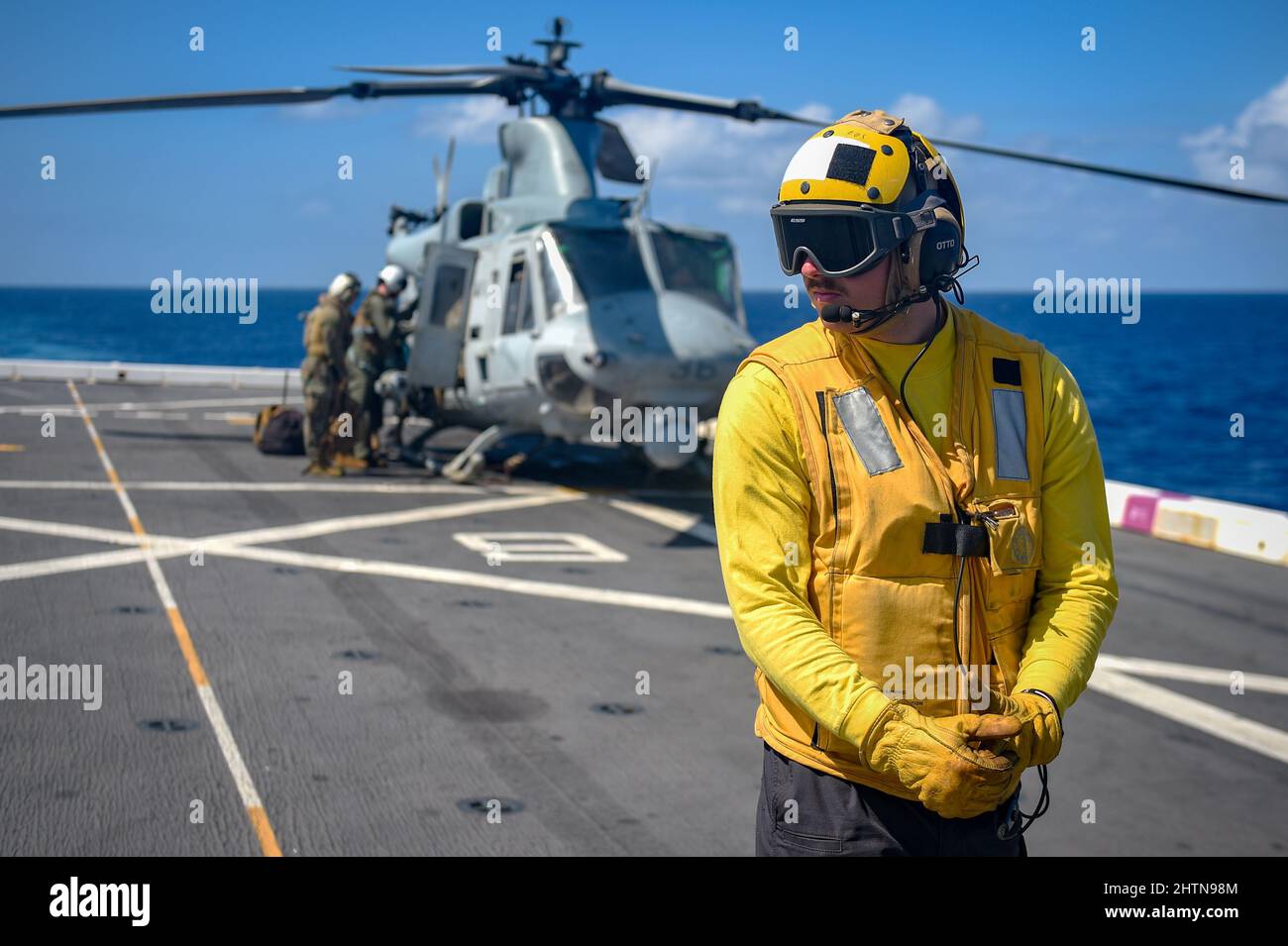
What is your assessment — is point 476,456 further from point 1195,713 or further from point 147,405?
point 147,405

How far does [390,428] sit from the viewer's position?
17.5 m

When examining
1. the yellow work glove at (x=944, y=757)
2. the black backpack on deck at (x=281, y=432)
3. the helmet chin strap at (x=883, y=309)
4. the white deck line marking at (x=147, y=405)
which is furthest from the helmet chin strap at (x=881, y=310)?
the white deck line marking at (x=147, y=405)

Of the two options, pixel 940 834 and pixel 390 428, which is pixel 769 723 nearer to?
pixel 940 834

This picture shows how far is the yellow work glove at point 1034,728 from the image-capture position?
→ 2357mm

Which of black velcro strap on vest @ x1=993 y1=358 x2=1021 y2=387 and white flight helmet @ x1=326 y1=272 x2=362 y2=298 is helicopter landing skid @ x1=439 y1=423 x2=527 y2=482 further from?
black velcro strap on vest @ x1=993 y1=358 x2=1021 y2=387

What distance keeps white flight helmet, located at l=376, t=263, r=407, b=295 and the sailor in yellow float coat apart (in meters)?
13.5

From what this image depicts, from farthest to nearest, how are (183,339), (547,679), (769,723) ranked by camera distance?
1. (183,339)
2. (547,679)
3. (769,723)

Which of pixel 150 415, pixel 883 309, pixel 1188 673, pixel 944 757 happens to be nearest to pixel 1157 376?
pixel 150 415

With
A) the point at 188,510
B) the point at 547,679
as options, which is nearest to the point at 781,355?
the point at 547,679

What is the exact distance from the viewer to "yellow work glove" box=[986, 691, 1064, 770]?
2.36 meters

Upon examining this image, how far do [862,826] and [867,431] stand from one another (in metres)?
0.84

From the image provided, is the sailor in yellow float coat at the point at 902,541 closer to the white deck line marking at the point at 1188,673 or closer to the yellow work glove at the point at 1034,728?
the yellow work glove at the point at 1034,728
